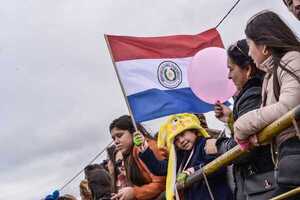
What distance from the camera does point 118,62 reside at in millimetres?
5184

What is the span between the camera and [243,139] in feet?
8.00

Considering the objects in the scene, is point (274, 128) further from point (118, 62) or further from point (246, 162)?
point (118, 62)

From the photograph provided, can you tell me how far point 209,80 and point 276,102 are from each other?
138 centimetres

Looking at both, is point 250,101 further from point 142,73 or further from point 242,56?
point 142,73

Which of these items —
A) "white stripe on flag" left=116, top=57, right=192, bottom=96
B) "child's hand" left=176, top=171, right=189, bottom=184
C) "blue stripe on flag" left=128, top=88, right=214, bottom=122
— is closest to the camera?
"child's hand" left=176, top=171, right=189, bottom=184

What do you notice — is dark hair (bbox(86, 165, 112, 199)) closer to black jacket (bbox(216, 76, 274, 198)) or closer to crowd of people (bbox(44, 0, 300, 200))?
crowd of people (bbox(44, 0, 300, 200))

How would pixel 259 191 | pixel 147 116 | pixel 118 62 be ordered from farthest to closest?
pixel 118 62 < pixel 147 116 < pixel 259 191

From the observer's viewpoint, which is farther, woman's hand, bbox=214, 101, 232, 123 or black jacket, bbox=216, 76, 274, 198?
woman's hand, bbox=214, 101, 232, 123

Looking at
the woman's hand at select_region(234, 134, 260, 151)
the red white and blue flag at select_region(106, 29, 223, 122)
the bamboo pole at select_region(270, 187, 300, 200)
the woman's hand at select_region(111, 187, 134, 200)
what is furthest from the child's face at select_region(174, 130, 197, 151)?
the bamboo pole at select_region(270, 187, 300, 200)

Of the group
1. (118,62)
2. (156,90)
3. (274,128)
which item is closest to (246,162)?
(274,128)

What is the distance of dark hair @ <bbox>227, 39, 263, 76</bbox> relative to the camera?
2.96 m

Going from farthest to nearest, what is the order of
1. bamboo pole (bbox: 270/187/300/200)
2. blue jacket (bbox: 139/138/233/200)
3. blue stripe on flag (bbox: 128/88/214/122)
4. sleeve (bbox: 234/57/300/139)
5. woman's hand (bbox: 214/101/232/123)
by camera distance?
blue stripe on flag (bbox: 128/88/214/122), blue jacket (bbox: 139/138/233/200), woman's hand (bbox: 214/101/232/123), sleeve (bbox: 234/57/300/139), bamboo pole (bbox: 270/187/300/200)

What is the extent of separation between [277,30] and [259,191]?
0.79 meters

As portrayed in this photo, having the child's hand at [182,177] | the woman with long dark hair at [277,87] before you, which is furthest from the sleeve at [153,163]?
the woman with long dark hair at [277,87]
